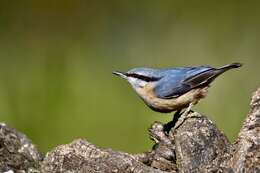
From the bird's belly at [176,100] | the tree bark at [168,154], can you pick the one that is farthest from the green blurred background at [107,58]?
the tree bark at [168,154]

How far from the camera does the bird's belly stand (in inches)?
134

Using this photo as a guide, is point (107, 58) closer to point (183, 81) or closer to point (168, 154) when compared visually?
point (183, 81)

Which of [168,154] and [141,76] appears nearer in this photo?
[168,154]

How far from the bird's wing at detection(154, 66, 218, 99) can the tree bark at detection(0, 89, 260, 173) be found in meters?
0.44

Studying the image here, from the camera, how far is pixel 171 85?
343 centimetres

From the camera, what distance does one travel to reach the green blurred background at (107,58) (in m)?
4.23

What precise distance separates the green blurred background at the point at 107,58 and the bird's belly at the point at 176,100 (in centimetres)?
57

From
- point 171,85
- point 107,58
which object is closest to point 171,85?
point 171,85

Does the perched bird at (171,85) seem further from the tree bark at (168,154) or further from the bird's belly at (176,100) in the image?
the tree bark at (168,154)

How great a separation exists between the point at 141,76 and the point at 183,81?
169 millimetres

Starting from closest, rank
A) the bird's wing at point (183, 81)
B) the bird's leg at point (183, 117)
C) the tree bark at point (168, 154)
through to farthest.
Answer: the tree bark at point (168, 154) → the bird's leg at point (183, 117) → the bird's wing at point (183, 81)

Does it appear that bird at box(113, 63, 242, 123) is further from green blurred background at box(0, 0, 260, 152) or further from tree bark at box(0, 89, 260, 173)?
green blurred background at box(0, 0, 260, 152)

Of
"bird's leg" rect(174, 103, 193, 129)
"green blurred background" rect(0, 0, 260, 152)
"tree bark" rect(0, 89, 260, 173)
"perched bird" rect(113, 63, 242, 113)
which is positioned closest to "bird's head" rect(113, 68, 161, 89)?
"perched bird" rect(113, 63, 242, 113)

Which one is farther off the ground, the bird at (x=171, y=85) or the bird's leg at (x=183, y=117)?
the bird at (x=171, y=85)
